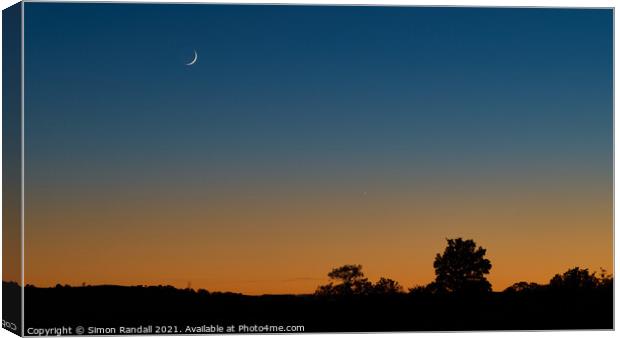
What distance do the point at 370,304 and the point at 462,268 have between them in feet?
5.91

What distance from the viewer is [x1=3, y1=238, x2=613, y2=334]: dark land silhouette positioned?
2812 cm

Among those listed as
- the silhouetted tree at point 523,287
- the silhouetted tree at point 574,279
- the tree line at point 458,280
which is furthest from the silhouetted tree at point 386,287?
the silhouetted tree at point 574,279

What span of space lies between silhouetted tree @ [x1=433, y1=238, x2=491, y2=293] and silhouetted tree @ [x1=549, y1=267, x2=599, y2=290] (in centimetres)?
126

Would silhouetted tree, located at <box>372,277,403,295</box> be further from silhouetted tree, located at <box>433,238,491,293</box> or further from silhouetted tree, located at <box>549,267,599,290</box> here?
silhouetted tree, located at <box>549,267,599,290</box>

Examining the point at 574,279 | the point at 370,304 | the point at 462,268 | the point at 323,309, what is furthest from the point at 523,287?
the point at 323,309

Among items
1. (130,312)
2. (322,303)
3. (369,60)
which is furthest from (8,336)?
(369,60)

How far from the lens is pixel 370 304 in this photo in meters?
29.0

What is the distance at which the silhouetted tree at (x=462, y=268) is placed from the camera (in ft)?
94.6

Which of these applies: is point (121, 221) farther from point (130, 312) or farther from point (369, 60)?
point (369, 60)

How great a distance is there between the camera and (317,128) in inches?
1139

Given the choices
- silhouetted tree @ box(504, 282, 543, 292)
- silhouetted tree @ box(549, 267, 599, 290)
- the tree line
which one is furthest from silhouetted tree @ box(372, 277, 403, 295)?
silhouetted tree @ box(549, 267, 599, 290)

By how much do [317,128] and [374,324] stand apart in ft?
12.2

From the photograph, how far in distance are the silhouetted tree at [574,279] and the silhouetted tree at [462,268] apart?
126cm

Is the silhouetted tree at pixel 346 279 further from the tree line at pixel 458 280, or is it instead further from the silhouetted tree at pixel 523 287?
the silhouetted tree at pixel 523 287
